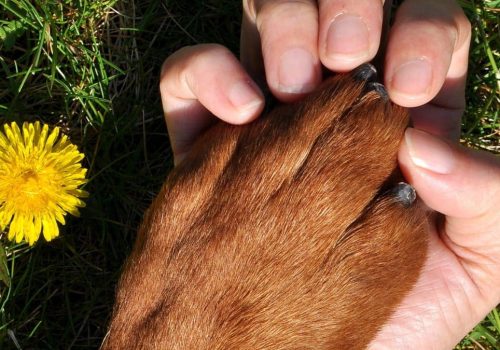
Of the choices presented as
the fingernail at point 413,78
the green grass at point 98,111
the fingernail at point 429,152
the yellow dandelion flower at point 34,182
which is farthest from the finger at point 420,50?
the yellow dandelion flower at point 34,182

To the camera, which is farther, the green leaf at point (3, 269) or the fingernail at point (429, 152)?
the green leaf at point (3, 269)

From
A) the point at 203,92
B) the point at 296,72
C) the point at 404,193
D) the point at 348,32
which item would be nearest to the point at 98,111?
the point at 203,92

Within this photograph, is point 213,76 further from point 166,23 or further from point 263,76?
point 166,23

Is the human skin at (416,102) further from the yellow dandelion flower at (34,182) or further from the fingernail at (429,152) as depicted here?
the yellow dandelion flower at (34,182)

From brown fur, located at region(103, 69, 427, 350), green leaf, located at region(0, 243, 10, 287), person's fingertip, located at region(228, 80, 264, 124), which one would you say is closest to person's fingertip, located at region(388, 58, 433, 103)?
brown fur, located at region(103, 69, 427, 350)

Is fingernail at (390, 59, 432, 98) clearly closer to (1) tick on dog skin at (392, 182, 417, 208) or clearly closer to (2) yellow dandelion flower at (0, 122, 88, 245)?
(1) tick on dog skin at (392, 182, 417, 208)

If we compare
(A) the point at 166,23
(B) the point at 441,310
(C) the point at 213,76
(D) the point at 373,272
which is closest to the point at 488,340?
(B) the point at 441,310
